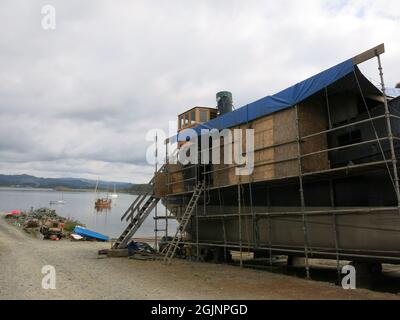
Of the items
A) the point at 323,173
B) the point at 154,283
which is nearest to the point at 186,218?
the point at 154,283

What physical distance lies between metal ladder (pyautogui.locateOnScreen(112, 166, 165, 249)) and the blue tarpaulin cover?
6.14 meters

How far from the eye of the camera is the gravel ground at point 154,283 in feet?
32.1

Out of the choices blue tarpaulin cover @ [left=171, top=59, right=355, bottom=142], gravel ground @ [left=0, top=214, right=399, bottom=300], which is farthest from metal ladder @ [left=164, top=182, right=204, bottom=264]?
blue tarpaulin cover @ [left=171, top=59, right=355, bottom=142]

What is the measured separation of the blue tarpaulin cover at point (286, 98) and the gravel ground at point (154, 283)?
6.19m

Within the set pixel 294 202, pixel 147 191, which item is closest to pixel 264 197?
pixel 294 202

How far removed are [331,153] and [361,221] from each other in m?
3.09

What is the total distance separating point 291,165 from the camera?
42.4ft

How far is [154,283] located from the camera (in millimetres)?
11617

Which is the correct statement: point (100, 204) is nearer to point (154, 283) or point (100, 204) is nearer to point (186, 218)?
point (186, 218)

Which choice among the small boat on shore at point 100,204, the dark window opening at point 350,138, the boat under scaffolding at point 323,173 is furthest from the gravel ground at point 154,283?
the small boat on shore at point 100,204

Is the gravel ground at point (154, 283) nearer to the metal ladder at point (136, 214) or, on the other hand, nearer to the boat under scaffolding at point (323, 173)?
the boat under scaffolding at point (323, 173)

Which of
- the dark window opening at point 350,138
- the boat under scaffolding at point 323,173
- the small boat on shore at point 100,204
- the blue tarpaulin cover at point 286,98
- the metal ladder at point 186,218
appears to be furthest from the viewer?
the small boat on shore at point 100,204
